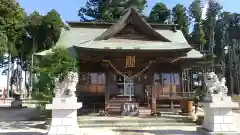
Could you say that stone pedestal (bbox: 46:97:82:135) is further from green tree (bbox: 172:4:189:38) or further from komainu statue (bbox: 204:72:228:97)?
green tree (bbox: 172:4:189:38)

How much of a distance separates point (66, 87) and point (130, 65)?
552 centimetres

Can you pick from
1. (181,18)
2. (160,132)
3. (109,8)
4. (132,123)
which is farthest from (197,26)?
(160,132)

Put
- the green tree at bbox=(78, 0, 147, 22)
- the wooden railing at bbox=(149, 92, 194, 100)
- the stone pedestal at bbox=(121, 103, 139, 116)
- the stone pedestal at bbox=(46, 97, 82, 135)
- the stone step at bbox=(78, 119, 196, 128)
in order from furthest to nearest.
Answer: the green tree at bbox=(78, 0, 147, 22) → the wooden railing at bbox=(149, 92, 194, 100) → the stone pedestal at bbox=(121, 103, 139, 116) → the stone step at bbox=(78, 119, 196, 128) → the stone pedestal at bbox=(46, 97, 82, 135)

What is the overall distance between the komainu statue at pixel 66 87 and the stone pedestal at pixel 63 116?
0.16m

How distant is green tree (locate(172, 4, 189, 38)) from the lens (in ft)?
113

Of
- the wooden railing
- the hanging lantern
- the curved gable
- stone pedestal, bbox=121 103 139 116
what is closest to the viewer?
stone pedestal, bbox=121 103 139 116

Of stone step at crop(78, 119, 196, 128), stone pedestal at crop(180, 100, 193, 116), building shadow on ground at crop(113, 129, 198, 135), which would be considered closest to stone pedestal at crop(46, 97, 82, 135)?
building shadow on ground at crop(113, 129, 198, 135)

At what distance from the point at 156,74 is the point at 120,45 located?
362 centimetres

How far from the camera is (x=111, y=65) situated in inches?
525

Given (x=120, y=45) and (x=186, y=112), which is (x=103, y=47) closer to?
(x=120, y=45)

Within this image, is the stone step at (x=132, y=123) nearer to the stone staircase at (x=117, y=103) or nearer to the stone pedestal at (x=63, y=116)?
the stone staircase at (x=117, y=103)

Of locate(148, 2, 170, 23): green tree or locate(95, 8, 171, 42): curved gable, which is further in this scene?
locate(148, 2, 170, 23): green tree

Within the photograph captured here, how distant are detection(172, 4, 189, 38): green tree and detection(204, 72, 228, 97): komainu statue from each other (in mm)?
25855

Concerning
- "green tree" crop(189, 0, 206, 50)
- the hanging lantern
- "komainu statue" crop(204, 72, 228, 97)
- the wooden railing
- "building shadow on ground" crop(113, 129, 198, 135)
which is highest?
"green tree" crop(189, 0, 206, 50)
